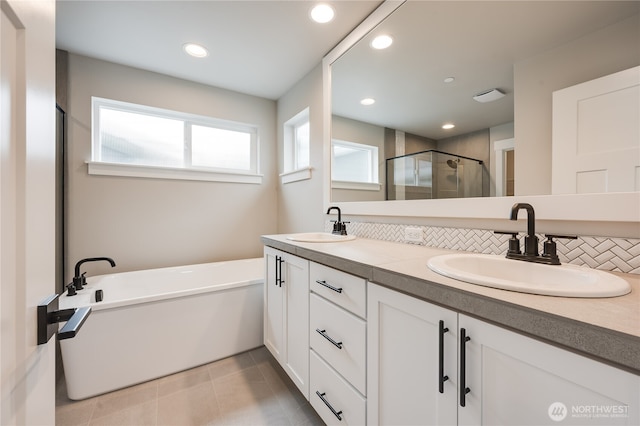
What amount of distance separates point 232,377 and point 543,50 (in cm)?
242

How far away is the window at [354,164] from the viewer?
74.3 inches

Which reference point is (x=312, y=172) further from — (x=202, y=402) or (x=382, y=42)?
(x=202, y=402)

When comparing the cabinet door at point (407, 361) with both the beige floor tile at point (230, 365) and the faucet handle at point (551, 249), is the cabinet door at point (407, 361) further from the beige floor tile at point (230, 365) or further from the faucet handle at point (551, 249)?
the beige floor tile at point (230, 365)

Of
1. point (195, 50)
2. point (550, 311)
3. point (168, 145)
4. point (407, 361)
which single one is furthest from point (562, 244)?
point (168, 145)

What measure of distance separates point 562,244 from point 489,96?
69 cm

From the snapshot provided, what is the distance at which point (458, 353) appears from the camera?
0.71 metres

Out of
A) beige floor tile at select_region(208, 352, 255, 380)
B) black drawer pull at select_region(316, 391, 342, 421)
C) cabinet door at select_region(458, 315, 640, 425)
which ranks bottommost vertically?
beige floor tile at select_region(208, 352, 255, 380)

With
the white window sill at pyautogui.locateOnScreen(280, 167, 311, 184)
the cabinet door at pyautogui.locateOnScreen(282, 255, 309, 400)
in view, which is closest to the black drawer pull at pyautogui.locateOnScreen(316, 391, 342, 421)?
the cabinet door at pyautogui.locateOnScreen(282, 255, 309, 400)

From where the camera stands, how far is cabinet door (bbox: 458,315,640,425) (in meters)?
0.48

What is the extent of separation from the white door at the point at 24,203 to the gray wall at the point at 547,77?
56.2 inches

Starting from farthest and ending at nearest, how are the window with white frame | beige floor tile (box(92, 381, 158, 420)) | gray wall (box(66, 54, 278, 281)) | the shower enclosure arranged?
the window with white frame, gray wall (box(66, 54, 278, 281)), beige floor tile (box(92, 381, 158, 420)), the shower enclosure

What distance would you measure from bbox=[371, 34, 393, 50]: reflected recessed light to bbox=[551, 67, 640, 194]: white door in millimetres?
1064

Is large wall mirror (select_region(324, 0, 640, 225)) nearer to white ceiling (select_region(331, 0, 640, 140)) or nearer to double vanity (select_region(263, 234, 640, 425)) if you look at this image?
white ceiling (select_region(331, 0, 640, 140))

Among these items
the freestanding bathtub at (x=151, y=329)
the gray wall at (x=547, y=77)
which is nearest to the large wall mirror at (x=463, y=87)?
the gray wall at (x=547, y=77)
